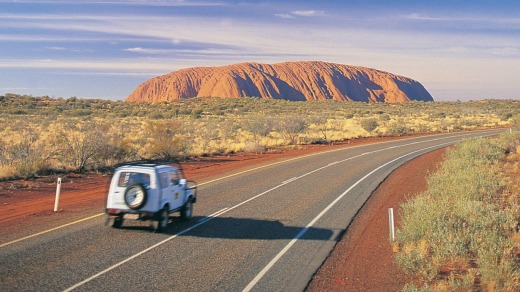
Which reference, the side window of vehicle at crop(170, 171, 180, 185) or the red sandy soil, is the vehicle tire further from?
the red sandy soil

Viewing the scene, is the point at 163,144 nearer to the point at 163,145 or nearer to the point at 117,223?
the point at 163,145

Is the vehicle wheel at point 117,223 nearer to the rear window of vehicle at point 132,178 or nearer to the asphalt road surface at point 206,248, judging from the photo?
the asphalt road surface at point 206,248

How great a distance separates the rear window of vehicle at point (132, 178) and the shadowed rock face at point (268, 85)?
146250 mm

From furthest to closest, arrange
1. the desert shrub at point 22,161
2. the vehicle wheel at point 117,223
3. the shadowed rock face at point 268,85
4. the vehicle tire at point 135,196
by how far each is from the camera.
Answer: the shadowed rock face at point 268,85 → the desert shrub at point 22,161 → the vehicle wheel at point 117,223 → the vehicle tire at point 135,196

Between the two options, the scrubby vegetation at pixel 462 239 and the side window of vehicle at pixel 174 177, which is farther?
the side window of vehicle at pixel 174 177


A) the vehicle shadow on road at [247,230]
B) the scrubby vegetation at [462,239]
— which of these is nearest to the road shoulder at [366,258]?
the scrubby vegetation at [462,239]

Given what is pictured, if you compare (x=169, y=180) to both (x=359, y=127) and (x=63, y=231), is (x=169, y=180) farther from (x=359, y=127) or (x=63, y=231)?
(x=359, y=127)

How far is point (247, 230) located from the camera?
12320 millimetres

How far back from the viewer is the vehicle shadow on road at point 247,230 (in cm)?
1173

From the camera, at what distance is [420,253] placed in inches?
365

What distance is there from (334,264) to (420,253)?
1601mm

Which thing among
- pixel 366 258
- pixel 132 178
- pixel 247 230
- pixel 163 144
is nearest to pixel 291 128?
pixel 163 144

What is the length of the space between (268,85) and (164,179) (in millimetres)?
161913

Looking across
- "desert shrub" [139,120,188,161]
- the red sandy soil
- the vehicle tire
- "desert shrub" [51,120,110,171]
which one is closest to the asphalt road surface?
the red sandy soil
